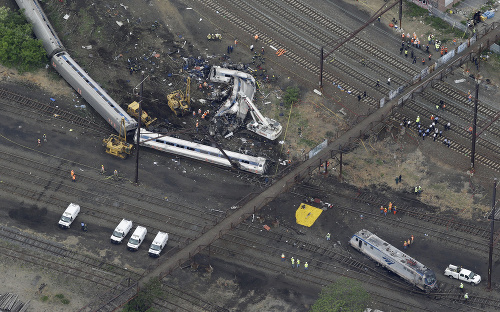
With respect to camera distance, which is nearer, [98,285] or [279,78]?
[98,285]

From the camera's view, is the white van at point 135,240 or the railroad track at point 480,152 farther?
the railroad track at point 480,152

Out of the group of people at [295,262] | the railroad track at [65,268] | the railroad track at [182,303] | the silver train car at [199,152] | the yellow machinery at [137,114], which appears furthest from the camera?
the yellow machinery at [137,114]

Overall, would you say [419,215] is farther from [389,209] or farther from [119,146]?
[119,146]

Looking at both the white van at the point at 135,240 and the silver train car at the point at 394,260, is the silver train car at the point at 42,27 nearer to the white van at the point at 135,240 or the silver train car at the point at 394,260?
the white van at the point at 135,240

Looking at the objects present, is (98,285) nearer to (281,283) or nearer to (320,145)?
(281,283)

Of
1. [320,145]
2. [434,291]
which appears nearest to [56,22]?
[320,145]

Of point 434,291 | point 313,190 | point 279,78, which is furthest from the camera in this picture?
point 279,78

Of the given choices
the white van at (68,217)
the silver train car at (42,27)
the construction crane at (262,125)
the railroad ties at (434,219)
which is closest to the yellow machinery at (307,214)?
the railroad ties at (434,219)
